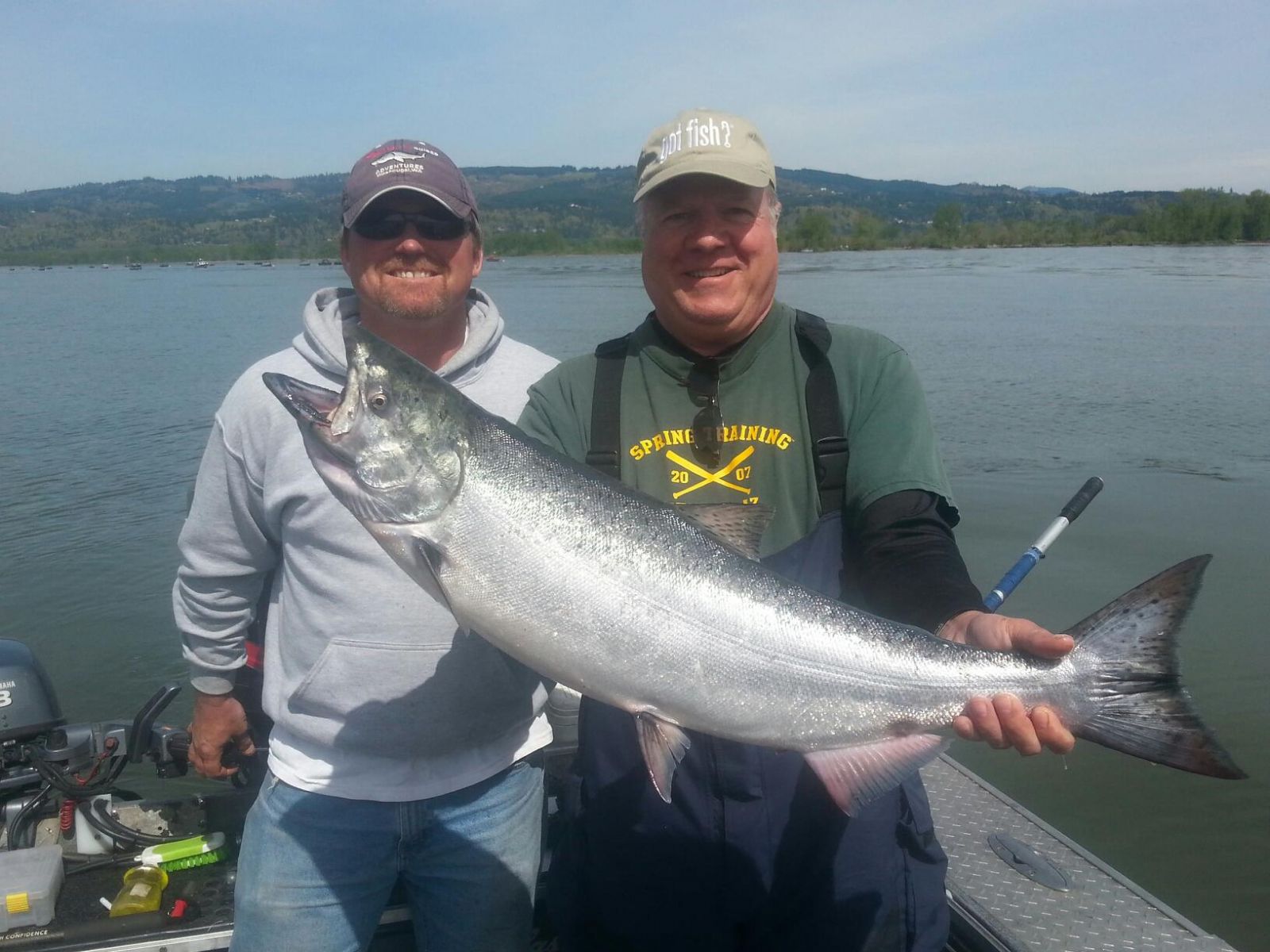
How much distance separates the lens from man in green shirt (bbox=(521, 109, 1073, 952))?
2791 mm

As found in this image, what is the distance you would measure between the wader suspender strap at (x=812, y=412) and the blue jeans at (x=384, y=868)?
127 cm

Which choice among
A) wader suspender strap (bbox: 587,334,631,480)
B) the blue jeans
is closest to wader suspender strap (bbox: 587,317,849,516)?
wader suspender strap (bbox: 587,334,631,480)

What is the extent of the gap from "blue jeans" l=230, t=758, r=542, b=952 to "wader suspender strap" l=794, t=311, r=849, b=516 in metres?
1.53

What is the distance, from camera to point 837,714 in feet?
9.06

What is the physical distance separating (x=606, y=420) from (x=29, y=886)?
9.50 ft

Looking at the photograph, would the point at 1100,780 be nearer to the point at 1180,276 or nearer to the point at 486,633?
the point at 486,633

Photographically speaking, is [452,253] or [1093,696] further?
[452,253]

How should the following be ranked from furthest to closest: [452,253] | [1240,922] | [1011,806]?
[1240,922], [1011,806], [452,253]

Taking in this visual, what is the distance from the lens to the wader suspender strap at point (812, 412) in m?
2.94

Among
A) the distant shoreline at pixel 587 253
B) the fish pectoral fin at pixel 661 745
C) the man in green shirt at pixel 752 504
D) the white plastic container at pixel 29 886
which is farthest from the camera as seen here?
the distant shoreline at pixel 587 253

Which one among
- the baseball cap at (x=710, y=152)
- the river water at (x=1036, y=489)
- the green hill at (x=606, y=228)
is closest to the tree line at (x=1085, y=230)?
the green hill at (x=606, y=228)

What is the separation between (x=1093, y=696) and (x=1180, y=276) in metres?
56.8

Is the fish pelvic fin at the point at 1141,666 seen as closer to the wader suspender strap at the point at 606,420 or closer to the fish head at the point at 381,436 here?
the wader suspender strap at the point at 606,420

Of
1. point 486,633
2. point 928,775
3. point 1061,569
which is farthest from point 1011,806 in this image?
point 1061,569
